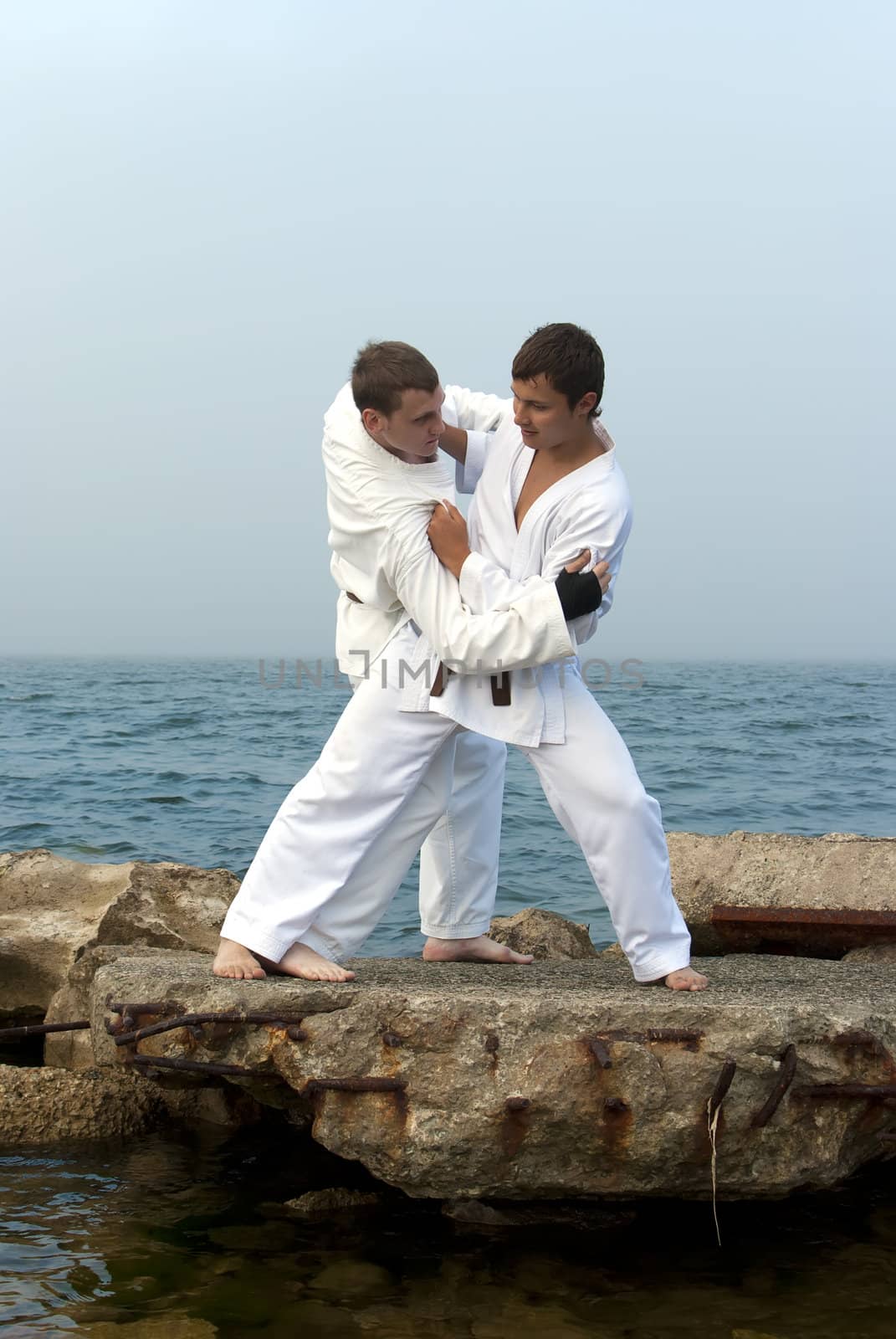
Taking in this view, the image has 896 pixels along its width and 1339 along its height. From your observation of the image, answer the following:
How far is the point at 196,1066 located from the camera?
3.28 m

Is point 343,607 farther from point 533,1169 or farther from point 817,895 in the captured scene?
point 817,895

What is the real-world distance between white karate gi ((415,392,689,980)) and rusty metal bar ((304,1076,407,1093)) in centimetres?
78

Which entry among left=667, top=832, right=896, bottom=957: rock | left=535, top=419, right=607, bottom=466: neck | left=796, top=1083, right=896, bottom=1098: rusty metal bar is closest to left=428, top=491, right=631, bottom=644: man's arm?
left=535, top=419, right=607, bottom=466: neck

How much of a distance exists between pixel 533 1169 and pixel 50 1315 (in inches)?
47.4

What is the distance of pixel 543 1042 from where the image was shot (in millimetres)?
3115

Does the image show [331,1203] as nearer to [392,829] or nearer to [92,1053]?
[392,829]

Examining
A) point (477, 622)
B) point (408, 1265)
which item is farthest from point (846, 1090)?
point (477, 622)

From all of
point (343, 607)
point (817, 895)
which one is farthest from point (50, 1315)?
point (817, 895)

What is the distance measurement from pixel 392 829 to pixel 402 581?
754 mm

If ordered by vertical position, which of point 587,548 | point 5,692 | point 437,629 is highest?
point 587,548

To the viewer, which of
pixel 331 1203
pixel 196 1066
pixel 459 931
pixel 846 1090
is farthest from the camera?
pixel 459 931

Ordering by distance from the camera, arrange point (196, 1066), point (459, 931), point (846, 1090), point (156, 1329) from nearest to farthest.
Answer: point (156, 1329), point (846, 1090), point (196, 1066), point (459, 931)

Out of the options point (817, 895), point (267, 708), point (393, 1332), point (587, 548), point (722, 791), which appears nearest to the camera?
point (393, 1332)

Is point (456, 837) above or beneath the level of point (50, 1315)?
above
